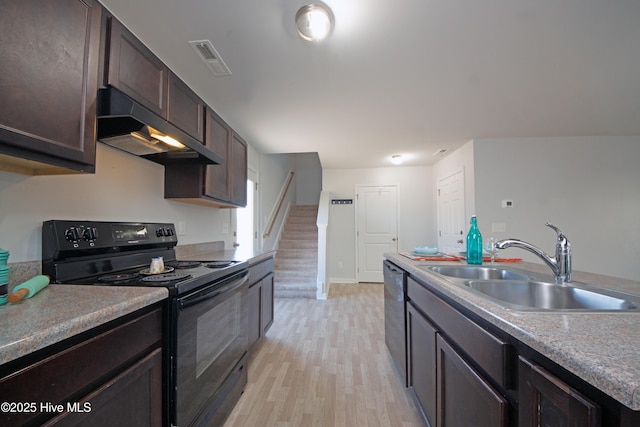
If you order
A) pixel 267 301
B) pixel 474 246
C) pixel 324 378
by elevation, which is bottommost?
pixel 324 378

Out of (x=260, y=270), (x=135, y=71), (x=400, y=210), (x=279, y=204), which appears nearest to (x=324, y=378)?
(x=260, y=270)

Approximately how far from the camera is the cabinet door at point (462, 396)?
762mm

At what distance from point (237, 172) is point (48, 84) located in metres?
1.79

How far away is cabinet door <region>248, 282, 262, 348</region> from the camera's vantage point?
2119 mm

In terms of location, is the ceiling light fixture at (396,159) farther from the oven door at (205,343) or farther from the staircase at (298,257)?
the oven door at (205,343)

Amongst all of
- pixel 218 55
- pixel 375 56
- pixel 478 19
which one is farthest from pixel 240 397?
pixel 478 19

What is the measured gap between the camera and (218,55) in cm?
183

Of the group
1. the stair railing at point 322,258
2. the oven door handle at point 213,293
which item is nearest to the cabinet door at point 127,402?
the oven door handle at point 213,293

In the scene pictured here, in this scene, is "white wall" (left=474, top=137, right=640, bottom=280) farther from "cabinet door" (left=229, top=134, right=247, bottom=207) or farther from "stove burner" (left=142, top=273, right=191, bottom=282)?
"stove burner" (left=142, top=273, right=191, bottom=282)

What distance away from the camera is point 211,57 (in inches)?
72.9

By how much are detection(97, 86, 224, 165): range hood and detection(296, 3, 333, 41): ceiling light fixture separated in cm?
94

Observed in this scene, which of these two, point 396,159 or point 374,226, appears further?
point 374,226

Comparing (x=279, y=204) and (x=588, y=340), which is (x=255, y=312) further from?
(x=279, y=204)

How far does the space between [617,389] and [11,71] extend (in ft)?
5.46
